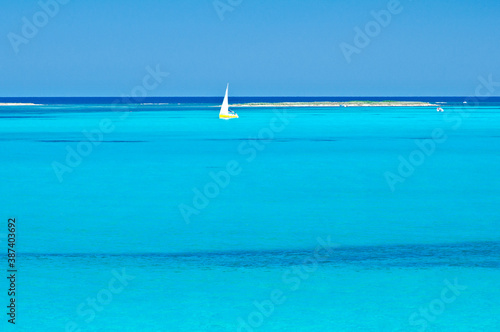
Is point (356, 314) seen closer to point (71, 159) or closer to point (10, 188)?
point (10, 188)

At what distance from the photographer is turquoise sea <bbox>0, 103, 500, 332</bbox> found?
1109cm

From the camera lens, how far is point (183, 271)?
13164 mm

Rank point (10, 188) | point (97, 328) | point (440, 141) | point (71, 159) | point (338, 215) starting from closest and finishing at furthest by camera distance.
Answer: point (97, 328)
point (338, 215)
point (10, 188)
point (71, 159)
point (440, 141)

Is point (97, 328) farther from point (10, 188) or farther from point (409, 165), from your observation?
point (409, 165)

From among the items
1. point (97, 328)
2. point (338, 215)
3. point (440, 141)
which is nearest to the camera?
point (97, 328)

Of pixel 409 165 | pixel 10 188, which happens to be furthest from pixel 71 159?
pixel 409 165

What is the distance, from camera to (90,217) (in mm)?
18531

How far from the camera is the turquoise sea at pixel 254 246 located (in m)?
11.1

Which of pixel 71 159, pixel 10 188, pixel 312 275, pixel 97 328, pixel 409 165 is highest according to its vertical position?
pixel 71 159

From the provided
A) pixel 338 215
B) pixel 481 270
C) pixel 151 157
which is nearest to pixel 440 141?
pixel 151 157

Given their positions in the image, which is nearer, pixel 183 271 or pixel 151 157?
pixel 183 271

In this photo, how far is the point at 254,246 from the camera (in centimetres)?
1523

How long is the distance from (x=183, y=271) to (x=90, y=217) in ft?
19.9

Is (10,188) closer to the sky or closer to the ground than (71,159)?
closer to the ground
